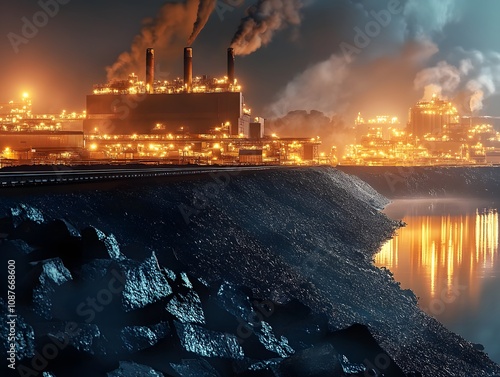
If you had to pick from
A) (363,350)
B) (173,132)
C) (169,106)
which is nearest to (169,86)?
(169,106)

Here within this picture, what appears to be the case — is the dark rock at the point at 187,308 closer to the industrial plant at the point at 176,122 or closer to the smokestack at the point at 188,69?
the industrial plant at the point at 176,122

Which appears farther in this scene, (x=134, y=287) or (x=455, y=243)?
A: (x=455, y=243)

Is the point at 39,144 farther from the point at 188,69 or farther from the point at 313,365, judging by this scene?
the point at 313,365

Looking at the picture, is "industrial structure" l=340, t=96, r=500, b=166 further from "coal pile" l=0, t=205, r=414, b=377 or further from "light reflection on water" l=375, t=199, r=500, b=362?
"coal pile" l=0, t=205, r=414, b=377

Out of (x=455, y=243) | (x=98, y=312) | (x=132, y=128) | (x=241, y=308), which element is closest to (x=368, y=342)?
Answer: (x=241, y=308)

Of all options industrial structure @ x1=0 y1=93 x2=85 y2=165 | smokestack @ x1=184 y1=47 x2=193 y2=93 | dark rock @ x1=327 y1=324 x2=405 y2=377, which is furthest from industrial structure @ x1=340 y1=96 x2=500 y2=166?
dark rock @ x1=327 y1=324 x2=405 y2=377

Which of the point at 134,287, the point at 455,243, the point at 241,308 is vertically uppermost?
the point at 134,287

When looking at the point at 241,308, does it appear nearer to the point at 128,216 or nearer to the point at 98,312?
the point at 98,312
